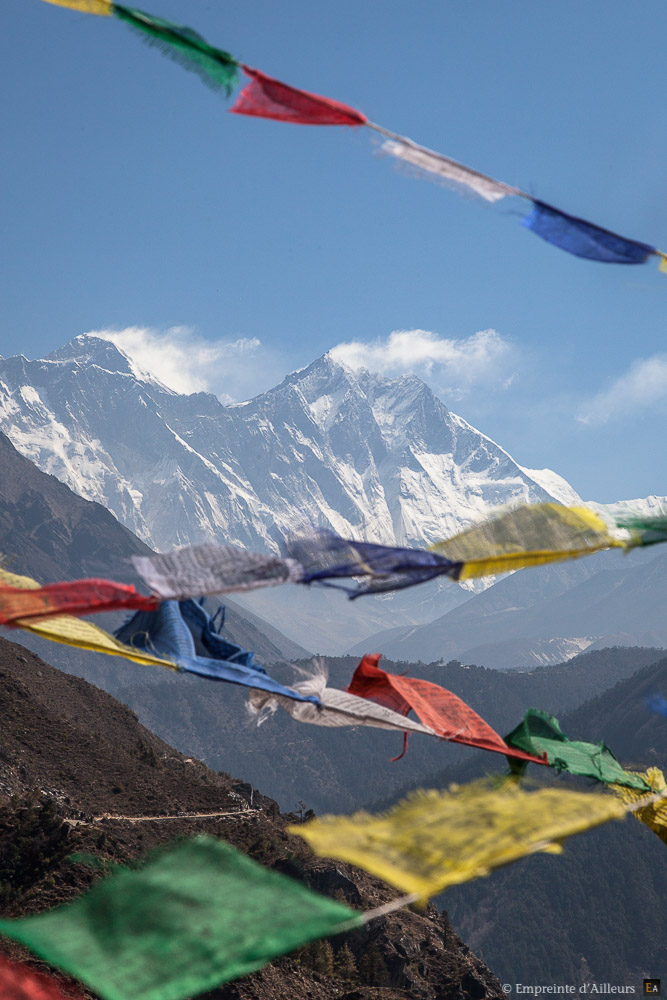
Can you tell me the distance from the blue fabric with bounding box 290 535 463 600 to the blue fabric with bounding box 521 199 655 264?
2.28m

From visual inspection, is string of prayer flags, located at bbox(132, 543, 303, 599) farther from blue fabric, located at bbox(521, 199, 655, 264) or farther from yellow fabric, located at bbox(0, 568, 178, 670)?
blue fabric, located at bbox(521, 199, 655, 264)

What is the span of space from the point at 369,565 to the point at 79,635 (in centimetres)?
182

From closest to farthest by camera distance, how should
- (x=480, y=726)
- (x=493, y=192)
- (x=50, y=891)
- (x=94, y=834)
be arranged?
1. (x=493, y=192)
2. (x=480, y=726)
3. (x=50, y=891)
4. (x=94, y=834)

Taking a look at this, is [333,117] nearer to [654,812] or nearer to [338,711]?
[338,711]

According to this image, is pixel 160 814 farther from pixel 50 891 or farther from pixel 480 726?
pixel 480 726

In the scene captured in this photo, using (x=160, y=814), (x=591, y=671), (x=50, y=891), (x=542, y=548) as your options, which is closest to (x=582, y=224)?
(x=542, y=548)

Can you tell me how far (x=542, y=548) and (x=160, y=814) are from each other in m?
21.8

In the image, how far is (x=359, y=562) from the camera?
14.7 ft

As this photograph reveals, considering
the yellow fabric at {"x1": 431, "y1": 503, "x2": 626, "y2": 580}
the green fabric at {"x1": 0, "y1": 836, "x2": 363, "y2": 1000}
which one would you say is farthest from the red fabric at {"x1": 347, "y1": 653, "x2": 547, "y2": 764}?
the green fabric at {"x1": 0, "y1": 836, "x2": 363, "y2": 1000}

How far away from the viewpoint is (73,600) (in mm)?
4039

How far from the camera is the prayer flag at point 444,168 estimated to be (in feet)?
15.5

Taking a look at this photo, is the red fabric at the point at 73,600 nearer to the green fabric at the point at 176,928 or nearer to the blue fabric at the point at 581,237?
the green fabric at the point at 176,928

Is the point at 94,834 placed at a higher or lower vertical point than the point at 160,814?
higher

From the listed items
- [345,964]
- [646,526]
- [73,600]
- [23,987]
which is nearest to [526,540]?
[646,526]
